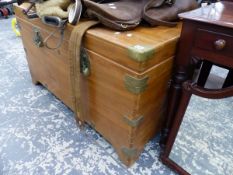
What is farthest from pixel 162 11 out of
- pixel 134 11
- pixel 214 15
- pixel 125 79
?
pixel 125 79

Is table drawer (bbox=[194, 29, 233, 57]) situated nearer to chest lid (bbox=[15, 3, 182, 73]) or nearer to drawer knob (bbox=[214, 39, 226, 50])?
drawer knob (bbox=[214, 39, 226, 50])

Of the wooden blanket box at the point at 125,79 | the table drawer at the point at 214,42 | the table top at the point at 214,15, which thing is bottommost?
the wooden blanket box at the point at 125,79

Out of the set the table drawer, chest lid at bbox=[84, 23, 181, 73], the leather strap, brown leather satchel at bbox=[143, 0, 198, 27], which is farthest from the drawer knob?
the leather strap

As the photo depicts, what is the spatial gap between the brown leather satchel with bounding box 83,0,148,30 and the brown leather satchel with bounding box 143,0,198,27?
0.03m

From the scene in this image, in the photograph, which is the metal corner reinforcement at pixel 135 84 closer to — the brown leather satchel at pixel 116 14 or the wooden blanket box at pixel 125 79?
the wooden blanket box at pixel 125 79


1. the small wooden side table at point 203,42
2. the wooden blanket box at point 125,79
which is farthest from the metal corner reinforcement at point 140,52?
the small wooden side table at point 203,42

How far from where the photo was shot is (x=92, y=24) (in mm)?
787

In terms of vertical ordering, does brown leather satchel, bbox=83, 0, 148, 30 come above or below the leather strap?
above

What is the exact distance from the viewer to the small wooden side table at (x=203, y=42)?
0.60 m

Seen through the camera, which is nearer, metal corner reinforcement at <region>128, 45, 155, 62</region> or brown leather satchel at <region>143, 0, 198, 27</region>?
metal corner reinforcement at <region>128, 45, 155, 62</region>

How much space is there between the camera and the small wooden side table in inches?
23.8

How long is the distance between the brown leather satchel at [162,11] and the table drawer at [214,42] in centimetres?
21

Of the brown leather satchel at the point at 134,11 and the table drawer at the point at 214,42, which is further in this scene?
the brown leather satchel at the point at 134,11

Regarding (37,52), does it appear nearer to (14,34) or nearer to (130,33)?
(130,33)
